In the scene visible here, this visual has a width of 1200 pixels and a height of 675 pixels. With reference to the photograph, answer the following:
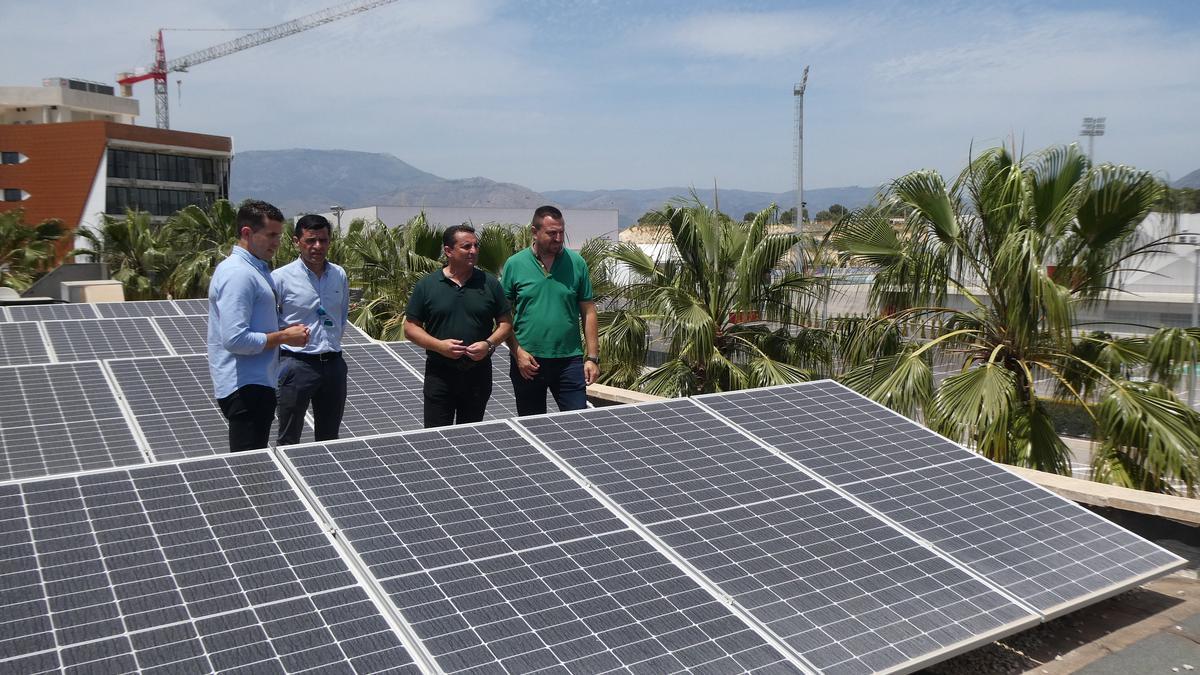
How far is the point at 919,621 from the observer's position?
3701 millimetres

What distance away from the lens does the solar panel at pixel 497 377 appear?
7.85 m

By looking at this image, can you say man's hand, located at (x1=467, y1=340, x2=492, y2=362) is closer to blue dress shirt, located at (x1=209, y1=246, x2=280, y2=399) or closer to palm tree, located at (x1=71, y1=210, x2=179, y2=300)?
blue dress shirt, located at (x1=209, y1=246, x2=280, y2=399)

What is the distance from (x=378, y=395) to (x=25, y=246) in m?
31.1

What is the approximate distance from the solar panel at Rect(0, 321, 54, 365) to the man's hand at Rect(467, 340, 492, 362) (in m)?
5.35

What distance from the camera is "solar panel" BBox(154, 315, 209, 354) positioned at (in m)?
9.76

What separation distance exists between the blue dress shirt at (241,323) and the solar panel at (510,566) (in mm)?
772

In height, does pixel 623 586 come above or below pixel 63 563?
below

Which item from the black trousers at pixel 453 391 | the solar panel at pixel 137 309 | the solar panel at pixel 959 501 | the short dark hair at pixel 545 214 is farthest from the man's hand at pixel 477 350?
the solar panel at pixel 137 309

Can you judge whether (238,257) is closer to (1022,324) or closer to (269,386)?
(269,386)

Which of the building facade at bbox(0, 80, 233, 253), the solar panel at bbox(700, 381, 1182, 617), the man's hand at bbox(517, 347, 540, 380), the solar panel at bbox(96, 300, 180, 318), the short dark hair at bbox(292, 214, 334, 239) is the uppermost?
the building facade at bbox(0, 80, 233, 253)

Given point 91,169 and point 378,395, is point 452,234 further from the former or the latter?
point 91,169

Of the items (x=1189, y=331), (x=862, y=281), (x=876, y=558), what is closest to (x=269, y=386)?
(x=876, y=558)

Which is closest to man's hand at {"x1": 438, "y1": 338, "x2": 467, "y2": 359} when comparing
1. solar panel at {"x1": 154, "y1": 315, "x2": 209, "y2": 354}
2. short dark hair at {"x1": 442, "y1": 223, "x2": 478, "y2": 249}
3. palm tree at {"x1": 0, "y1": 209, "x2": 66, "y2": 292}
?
short dark hair at {"x1": 442, "y1": 223, "x2": 478, "y2": 249}

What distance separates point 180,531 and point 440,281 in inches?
110
